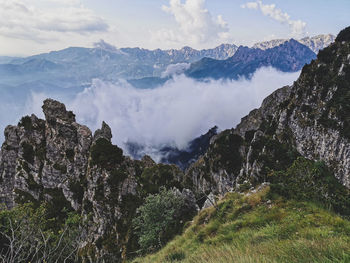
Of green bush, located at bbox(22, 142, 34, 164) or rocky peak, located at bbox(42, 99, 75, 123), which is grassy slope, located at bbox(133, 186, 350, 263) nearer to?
rocky peak, located at bbox(42, 99, 75, 123)

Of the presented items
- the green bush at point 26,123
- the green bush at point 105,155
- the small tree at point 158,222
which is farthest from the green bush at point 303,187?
the green bush at point 26,123

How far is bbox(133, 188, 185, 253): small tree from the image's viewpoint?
28094 millimetres

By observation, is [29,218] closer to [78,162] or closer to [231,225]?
[231,225]

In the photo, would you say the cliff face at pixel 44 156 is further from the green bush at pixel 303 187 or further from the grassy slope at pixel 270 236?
the green bush at pixel 303 187

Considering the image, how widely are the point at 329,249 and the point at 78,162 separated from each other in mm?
87137

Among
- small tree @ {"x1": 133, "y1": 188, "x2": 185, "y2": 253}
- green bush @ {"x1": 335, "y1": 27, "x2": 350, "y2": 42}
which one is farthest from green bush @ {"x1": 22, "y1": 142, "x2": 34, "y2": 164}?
green bush @ {"x1": 335, "y1": 27, "x2": 350, "y2": 42}

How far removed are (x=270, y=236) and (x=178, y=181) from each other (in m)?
73.1

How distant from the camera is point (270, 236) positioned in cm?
984

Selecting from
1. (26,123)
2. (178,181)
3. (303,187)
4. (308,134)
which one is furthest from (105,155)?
(308,134)

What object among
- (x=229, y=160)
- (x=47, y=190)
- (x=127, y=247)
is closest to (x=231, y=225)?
(x=127, y=247)

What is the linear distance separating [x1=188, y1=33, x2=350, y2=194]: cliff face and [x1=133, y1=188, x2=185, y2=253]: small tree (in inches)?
1677

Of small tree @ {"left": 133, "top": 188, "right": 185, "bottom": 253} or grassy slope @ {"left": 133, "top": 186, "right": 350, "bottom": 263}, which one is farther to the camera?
small tree @ {"left": 133, "top": 188, "right": 185, "bottom": 253}

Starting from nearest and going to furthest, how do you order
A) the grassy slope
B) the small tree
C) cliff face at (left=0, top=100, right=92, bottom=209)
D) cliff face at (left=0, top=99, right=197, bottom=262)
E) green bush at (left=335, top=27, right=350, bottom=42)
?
the grassy slope < the small tree < cliff face at (left=0, top=99, right=197, bottom=262) < cliff face at (left=0, top=100, right=92, bottom=209) < green bush at (left=335, top=27, right=350, bottom=42)

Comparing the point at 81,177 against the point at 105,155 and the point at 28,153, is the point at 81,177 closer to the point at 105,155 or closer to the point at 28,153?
the point at 105,155
